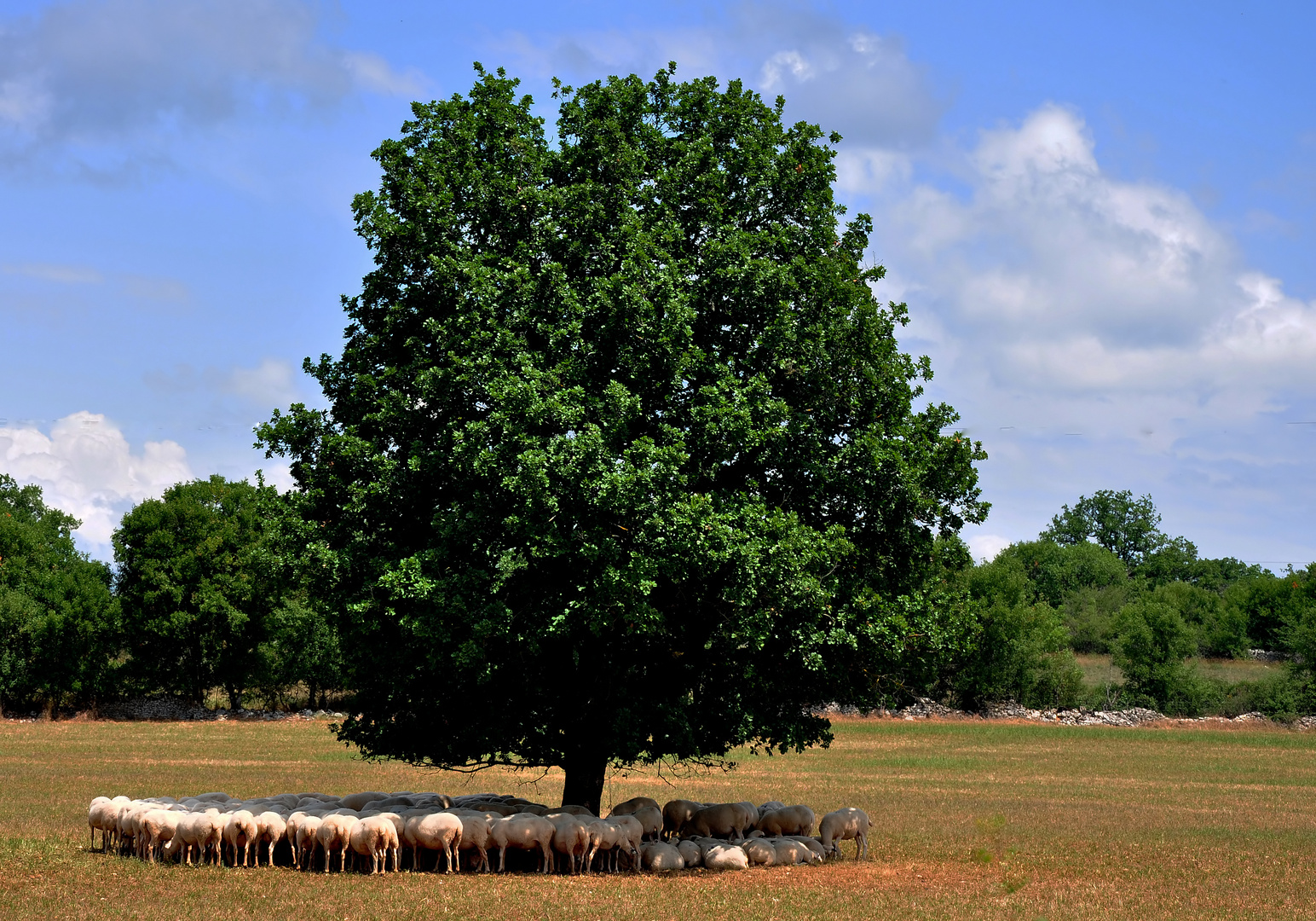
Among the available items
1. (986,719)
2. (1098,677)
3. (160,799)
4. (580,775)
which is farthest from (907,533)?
(1098,677)

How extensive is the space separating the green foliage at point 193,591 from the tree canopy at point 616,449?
161 ft

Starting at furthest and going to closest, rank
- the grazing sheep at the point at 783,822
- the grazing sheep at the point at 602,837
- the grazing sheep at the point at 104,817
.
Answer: the grazing sheep at the point at 783,822, the grazing sheep at the point at 104,817, the grazing sheep at the point at 602,837

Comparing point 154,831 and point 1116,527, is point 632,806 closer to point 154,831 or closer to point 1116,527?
point 154,831

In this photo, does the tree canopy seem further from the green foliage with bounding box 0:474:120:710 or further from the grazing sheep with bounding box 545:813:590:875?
the green foliage with bounding box 0:474:120:710

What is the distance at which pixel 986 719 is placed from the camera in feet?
251

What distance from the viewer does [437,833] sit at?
65.2 ft

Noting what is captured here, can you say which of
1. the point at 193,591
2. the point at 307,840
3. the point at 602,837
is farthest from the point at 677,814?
the point at 193,591

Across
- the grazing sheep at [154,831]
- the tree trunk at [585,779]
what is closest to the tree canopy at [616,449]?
the tree trunk at [585,779]

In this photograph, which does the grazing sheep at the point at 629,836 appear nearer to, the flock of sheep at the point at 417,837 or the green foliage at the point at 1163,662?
the flock of sheep at the point at 417,837

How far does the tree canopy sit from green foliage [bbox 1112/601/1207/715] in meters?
62.8

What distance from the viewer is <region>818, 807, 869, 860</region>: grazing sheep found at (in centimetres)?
2281

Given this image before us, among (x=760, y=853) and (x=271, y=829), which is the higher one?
(x=271, y=829)

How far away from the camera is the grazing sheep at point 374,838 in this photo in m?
19.5

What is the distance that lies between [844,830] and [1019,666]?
197 feet
